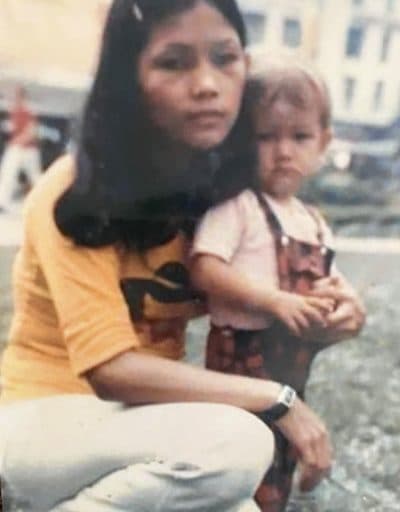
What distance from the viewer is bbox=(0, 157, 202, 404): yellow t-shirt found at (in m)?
1.46

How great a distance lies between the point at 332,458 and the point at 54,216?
0.59m

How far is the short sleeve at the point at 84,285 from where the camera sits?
1.46 m

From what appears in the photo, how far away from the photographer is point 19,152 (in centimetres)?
148

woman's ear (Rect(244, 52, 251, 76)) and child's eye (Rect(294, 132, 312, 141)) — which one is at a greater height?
woman's ear (Rect(244, 52, 251, 76))

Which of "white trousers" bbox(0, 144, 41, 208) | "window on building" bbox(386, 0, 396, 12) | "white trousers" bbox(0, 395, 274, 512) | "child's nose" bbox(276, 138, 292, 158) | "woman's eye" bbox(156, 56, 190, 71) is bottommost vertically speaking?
"white trousers" bbox(0, 395, 274, 512)

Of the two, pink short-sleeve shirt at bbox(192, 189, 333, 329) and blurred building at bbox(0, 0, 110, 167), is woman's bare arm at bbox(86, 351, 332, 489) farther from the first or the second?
blurred building at bbox(0, 0, 110, 167)

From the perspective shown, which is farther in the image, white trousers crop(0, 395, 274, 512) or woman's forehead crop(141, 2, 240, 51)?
white trousers crop(0, 395, 274, 512)

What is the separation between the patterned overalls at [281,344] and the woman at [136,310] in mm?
24

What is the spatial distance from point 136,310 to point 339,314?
1.04ft

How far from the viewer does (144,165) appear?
4.74ft

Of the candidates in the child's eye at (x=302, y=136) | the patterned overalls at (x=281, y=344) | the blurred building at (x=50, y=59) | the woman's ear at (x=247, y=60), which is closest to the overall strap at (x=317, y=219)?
the patterned overalls at (x=281, y=344)

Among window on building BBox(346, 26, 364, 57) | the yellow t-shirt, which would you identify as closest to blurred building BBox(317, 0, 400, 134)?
window on building BBox(346, 26, 364, 57)

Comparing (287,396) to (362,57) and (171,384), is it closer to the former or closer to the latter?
(171,384)

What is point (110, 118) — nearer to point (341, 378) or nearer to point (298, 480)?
point (341, 378)
